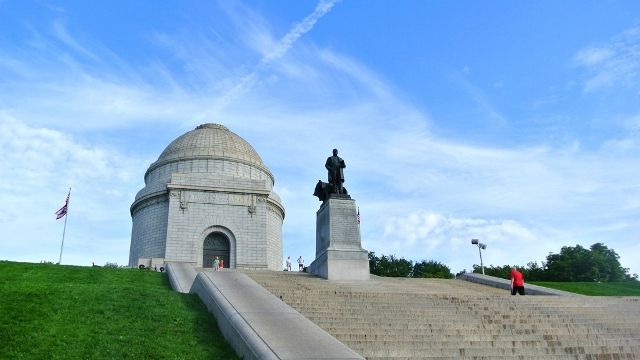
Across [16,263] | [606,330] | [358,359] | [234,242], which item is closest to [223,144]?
[234,242]

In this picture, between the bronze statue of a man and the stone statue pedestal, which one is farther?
the bronze statue of a man

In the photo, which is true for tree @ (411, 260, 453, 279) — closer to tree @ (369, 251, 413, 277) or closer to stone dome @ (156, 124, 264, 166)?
tree @ (369, 251, 413, 277)

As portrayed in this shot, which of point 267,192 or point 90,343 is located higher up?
point 267,192

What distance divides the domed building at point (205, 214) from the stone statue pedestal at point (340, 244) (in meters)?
12.9

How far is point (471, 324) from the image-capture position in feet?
42.8

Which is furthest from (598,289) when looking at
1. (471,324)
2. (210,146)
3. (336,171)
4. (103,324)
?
(210,146)

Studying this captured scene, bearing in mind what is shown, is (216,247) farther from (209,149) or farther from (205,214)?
(209,149)

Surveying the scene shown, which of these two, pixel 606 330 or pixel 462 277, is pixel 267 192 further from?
pixel 606 330

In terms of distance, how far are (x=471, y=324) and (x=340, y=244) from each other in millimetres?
9877

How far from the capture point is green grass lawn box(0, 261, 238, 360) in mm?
9234

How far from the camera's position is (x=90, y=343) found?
31.2ft

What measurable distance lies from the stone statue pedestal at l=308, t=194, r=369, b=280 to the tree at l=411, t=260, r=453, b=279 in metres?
32.6

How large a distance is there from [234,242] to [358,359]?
92.9 ft

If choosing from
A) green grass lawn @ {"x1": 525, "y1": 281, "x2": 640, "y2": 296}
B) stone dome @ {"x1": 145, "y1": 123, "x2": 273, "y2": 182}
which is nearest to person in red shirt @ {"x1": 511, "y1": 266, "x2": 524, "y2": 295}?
green grass lawn @ {"x1": 525, "y1": 281, "x2": 640, "y2": 296}
